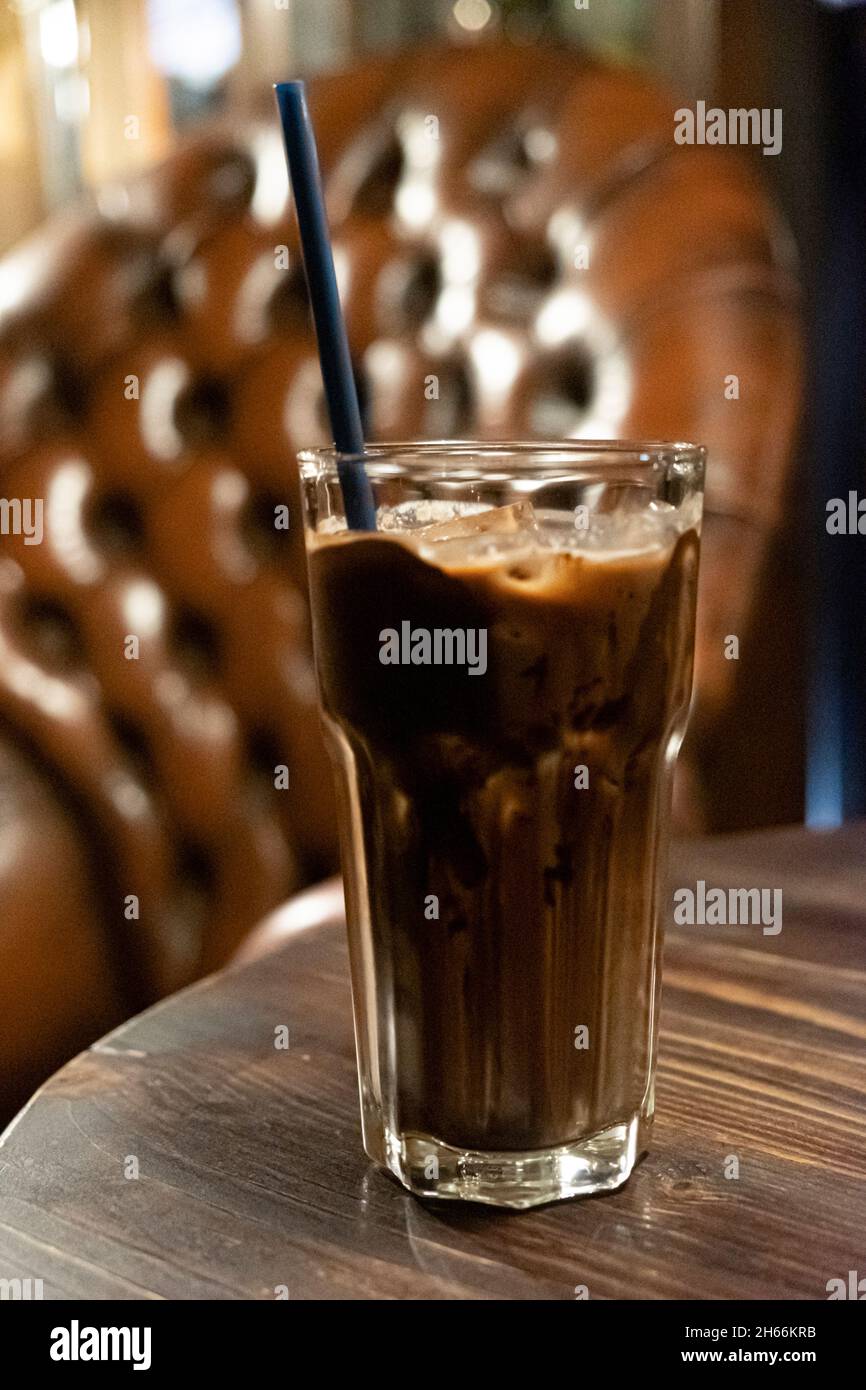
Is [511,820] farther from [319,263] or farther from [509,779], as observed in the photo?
[319,263]

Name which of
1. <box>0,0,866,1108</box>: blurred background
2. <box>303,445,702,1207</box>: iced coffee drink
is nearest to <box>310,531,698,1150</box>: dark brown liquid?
<box>303,445,702,1207</box>: iced coffee drink

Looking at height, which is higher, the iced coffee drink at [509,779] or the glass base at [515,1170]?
the iced coffee drink at [509,779]

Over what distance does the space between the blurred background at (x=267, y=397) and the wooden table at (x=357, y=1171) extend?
2.53 ft

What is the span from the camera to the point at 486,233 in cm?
170

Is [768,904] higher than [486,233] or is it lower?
lower

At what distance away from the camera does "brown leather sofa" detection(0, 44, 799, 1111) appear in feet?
5.17

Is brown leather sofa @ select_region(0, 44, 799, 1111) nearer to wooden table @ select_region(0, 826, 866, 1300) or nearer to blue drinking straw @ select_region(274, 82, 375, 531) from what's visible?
wooden table @ select_region(0, 826, 866, 1300)

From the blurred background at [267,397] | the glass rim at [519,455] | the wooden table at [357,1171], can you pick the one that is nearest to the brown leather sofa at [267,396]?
the blurred background at [267,397]

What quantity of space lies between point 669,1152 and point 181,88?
341 cm

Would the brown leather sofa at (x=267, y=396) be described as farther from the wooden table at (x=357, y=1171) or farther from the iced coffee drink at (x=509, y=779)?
the iced coffee drink at (x=509, y=779)

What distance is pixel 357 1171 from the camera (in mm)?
598

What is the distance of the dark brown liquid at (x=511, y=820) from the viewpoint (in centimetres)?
56
